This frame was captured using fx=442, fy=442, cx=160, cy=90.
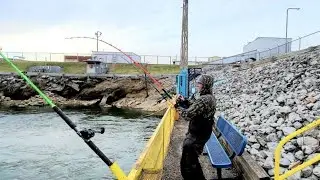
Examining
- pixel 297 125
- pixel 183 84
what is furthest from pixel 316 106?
pixel 183 84

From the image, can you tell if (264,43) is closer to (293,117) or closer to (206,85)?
(293,117)

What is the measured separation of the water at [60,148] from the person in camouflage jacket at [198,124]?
7665mm

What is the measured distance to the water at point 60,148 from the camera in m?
14.7

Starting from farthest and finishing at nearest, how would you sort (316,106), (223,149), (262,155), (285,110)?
(285,110) < (316,106) < (223,149) < (262,155)

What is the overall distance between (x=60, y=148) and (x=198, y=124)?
13.8m

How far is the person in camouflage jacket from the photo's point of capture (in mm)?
6375

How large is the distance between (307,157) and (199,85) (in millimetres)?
2433

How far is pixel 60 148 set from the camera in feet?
63.2

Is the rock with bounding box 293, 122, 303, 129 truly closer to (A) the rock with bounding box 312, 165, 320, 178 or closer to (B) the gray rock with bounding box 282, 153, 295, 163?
(B) the gray rock with bounding box 282, 153, 295, 163

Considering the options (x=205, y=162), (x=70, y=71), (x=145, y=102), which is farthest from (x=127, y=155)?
(x=70, y=71)

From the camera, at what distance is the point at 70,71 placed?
61219 mm

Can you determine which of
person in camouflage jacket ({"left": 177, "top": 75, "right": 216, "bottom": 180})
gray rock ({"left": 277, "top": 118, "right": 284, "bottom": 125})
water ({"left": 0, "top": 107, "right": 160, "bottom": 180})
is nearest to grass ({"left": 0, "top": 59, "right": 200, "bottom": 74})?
water ({"left": 0, "top": 107, "right": 160, "bottom": 180})

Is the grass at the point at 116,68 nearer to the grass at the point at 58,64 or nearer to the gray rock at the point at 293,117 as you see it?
the grass at the point at 58,64

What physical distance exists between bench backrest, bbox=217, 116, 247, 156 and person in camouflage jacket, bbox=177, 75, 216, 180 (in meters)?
0.81
